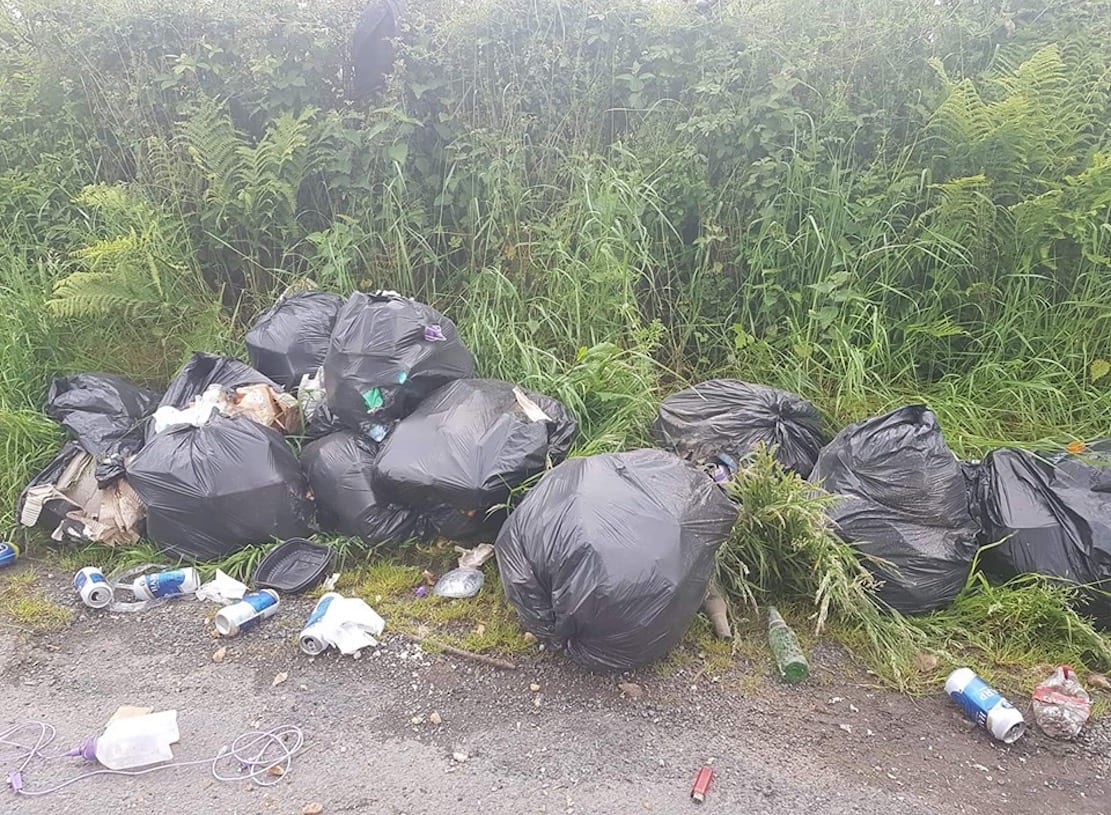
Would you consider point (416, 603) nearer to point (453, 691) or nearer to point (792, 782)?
point (453, 691)

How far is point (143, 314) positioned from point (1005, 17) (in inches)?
168

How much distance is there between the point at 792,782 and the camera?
1933 millimetres

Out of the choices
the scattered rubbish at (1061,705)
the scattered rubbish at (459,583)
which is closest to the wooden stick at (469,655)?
the scattered rubbish at (459,583)

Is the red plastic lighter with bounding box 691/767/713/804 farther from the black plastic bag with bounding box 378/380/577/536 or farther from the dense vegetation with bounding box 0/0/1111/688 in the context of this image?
the dense vegetation with bounding box 0/0/1111/688

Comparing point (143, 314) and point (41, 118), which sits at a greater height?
point (41, 118)

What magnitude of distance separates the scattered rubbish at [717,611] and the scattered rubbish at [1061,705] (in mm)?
836

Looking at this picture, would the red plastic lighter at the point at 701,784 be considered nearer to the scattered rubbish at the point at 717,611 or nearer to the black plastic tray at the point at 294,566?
the scattered rubbish at the point at 717,611

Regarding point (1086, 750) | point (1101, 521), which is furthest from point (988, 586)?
point (1086, 750)

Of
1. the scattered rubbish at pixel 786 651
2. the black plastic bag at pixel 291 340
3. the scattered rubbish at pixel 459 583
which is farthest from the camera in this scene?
the black plastic bag at pixel 291 340

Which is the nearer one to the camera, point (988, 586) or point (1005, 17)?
point (988, 586)

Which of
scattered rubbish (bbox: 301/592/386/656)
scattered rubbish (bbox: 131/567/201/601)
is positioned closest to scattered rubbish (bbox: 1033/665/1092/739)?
scattered rubbish (bbox: 301/592/386/656)

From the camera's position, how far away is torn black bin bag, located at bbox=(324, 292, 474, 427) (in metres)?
3.00

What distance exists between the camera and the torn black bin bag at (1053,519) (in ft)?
7.88

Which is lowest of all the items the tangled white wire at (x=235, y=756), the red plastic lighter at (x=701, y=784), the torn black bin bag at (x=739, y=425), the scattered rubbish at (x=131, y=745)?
the tangled white wire at (x=235, y=756)
